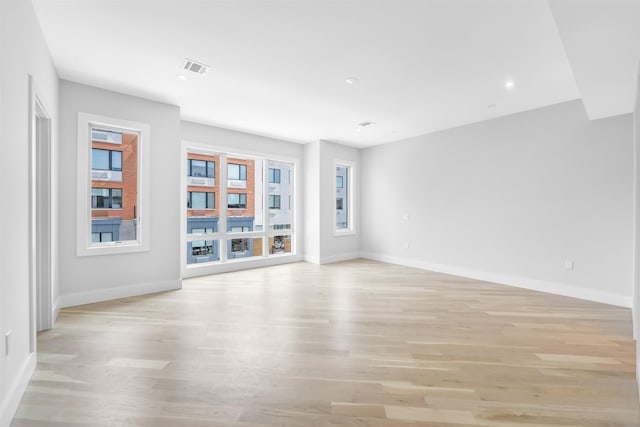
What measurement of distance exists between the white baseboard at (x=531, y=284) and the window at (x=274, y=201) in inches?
119

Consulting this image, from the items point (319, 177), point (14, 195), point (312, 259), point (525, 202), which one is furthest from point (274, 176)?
point (14, 195)

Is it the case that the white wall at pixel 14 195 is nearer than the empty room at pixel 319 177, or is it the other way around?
the white wall at pixel 14 195

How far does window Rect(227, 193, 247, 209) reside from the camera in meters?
6.72

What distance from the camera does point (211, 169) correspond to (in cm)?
586

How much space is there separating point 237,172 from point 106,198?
3577 mm

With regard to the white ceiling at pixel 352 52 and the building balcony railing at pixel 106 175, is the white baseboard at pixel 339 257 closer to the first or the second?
the white ceiling at pixel 352 52

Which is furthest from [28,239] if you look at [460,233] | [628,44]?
[460,233]

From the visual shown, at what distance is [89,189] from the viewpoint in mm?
3697

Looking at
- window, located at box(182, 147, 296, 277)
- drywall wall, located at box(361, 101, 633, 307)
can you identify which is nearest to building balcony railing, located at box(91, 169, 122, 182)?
window, located at box(182, 147, 296, 277)

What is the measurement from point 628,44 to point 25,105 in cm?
449

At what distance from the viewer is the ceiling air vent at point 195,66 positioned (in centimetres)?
308

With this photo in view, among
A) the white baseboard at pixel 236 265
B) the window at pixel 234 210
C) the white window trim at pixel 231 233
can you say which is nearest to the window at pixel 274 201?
the window at pixel 234 210

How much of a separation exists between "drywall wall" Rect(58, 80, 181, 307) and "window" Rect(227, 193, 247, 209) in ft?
7.44

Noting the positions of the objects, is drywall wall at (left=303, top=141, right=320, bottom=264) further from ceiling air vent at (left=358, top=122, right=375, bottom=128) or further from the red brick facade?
the red brick facade
